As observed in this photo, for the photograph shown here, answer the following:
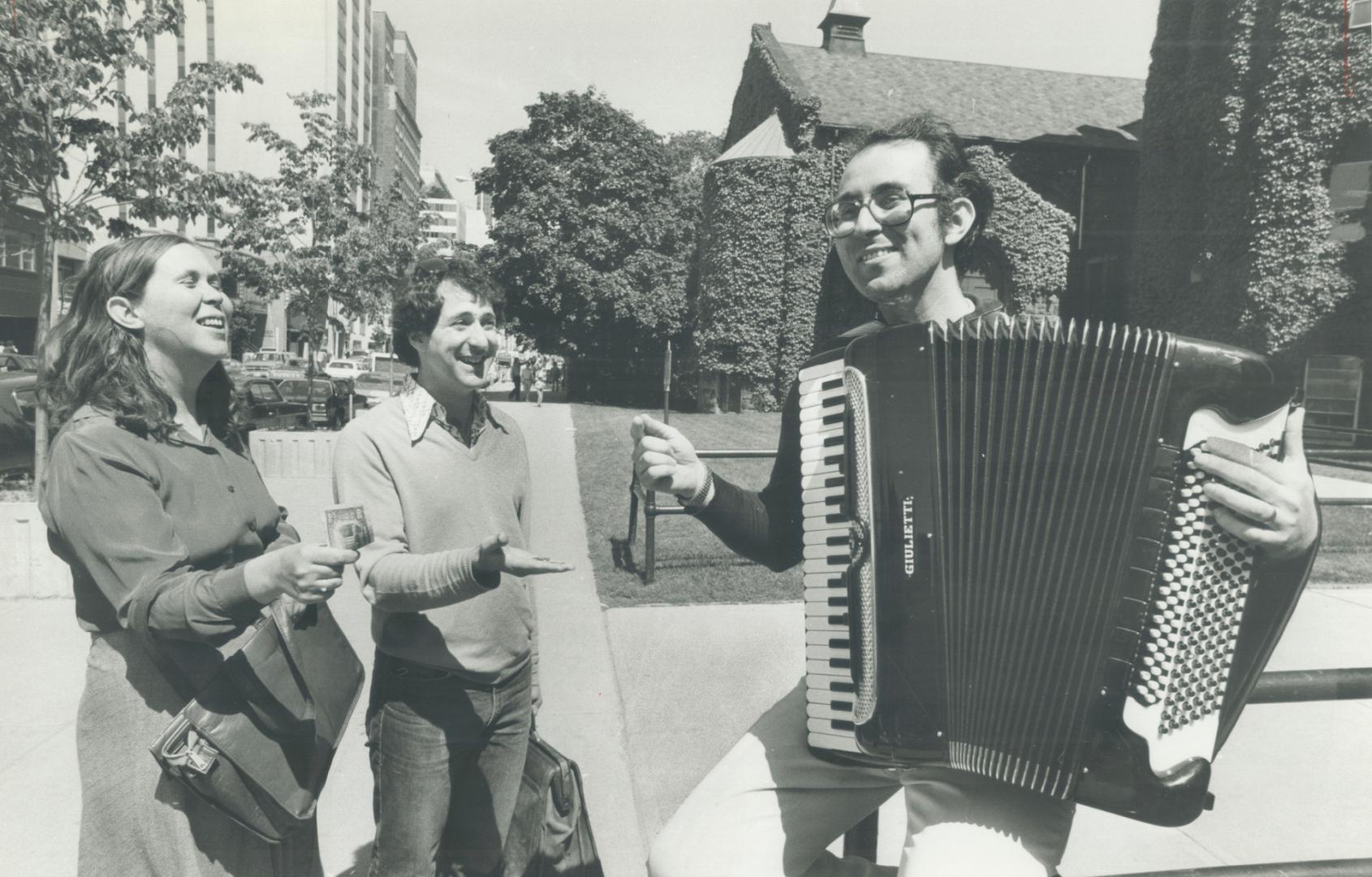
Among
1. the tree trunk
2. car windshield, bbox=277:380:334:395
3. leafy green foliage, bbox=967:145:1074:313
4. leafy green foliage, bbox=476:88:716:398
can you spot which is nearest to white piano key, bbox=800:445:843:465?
the tree trunk

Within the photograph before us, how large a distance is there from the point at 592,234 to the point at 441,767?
1418 centimetres

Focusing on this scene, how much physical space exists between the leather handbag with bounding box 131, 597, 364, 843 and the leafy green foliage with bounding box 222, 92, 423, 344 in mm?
11935

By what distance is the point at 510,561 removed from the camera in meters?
1.85

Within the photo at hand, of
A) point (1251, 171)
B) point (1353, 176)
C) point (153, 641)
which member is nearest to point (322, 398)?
point (153, 641)

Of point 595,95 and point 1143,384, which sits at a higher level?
point 595,95

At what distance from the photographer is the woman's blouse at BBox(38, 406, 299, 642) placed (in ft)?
5.30

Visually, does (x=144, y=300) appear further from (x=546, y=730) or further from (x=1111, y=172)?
(x=1111, y=172)

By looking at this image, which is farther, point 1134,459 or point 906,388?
point 906,388

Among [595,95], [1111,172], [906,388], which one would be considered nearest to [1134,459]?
[906,388]

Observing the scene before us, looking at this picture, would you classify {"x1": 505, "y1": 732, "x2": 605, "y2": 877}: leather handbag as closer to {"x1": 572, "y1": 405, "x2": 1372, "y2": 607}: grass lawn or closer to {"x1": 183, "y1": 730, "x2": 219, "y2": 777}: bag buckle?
{"x1": 183, "y1": 730, "x2": 219, "y2": 777}: bag buckle

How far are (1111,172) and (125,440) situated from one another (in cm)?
2387

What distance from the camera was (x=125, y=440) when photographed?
1713mm

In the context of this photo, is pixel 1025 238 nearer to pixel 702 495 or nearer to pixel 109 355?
pixel 702 495

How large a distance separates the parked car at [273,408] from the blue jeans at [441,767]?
1234cm
